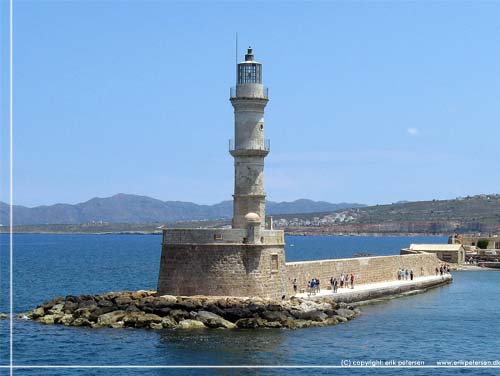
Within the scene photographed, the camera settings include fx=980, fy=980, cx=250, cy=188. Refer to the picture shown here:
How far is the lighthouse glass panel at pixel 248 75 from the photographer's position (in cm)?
3466

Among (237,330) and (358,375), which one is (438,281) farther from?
(358,375)

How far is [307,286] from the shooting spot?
37344 mm

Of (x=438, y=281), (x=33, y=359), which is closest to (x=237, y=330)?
(x=33, y=359)

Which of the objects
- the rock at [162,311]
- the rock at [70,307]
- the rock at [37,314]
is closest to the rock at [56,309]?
the rock at [70,307]

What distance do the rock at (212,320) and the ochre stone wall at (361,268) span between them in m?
5.10

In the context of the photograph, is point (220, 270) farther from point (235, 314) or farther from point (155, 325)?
point (155, 325)

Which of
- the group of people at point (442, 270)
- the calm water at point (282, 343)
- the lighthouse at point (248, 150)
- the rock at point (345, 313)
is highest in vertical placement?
the lighthouse at point (248, 150)

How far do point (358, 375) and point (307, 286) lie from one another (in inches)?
514

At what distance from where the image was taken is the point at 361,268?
43.2 m

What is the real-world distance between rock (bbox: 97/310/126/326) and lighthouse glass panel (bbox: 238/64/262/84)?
30.3 feet

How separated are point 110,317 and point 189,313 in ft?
8.38

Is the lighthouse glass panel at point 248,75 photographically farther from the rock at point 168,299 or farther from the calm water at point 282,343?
the calm water at point 282,343

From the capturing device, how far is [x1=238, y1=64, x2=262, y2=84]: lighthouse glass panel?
34656mm

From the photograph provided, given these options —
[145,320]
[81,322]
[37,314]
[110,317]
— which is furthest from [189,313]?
[37,314]
